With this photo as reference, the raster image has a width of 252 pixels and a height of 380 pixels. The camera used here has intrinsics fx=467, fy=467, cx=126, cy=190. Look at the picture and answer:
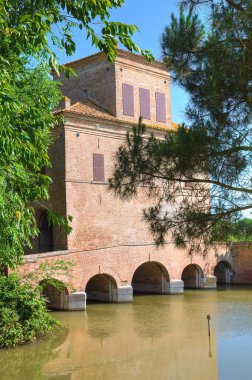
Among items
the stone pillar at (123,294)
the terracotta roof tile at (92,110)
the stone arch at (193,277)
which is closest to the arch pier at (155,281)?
the stone arch at (193,277)

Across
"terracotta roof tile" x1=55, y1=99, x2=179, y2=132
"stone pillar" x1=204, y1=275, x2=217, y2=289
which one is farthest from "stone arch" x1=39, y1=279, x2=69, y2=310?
"stone pillar" x1=204, y1=275, x2=217, y2=289

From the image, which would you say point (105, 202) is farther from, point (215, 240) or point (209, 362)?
point (215, 240)

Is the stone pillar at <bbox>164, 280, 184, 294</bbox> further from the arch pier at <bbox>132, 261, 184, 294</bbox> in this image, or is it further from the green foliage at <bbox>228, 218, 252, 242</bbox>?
the green foliage at <bbox>228, 218, 252, 242</bbox>

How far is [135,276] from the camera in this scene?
25469 mm

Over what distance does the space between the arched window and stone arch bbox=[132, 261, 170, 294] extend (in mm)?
5190

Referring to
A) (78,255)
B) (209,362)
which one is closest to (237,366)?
(209,362)

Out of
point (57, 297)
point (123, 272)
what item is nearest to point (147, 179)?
point (57, 297)

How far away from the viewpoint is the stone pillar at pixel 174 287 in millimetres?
22984

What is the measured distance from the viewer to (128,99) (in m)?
23.0

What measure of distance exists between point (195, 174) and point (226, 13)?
9.01ft

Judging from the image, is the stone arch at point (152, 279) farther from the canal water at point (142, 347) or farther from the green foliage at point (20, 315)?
the green foliage at point (20, 315)

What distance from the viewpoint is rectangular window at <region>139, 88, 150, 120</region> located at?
77.3ft

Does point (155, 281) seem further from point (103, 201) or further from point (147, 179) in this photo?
point (147, 179)

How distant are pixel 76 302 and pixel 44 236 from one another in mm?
4310
